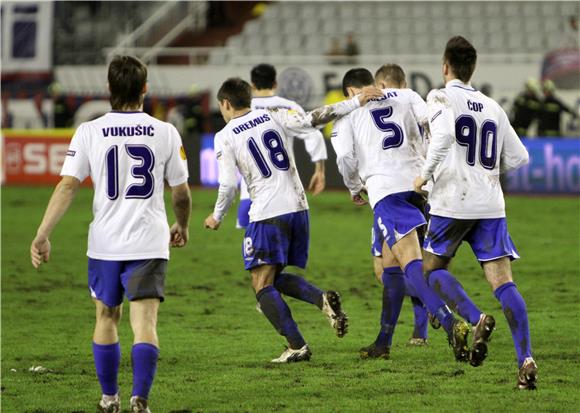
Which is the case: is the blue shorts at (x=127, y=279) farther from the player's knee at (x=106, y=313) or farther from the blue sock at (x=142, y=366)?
the blue sock at (x=142, y=366)

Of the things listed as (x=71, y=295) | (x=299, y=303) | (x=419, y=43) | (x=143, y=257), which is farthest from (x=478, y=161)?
(x=419, y=43)

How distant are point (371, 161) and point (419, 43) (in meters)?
22.6

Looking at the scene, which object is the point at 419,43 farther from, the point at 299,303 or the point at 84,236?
the point at 299,303

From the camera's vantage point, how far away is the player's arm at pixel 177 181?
19.7 ft

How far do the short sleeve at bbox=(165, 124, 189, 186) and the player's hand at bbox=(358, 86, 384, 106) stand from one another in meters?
1.85

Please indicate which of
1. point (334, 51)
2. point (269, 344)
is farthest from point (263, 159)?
point (334, 51)

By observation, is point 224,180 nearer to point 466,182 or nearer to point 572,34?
point 466,182

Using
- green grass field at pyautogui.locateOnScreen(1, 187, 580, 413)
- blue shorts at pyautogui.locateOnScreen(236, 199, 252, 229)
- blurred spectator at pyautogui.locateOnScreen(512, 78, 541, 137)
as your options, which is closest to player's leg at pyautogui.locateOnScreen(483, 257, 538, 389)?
green grass field at pyautogui.locateOnScreen(1, 187, 580, 413)

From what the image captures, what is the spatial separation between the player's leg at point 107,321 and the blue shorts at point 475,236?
202 centimetres

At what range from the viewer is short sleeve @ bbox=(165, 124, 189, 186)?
6.00 meters

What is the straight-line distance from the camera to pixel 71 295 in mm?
11227

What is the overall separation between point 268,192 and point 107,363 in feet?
7.25

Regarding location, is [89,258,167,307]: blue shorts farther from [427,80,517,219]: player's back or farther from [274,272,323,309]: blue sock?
[274,272,323,309]: blue sock

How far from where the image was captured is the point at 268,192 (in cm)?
786
